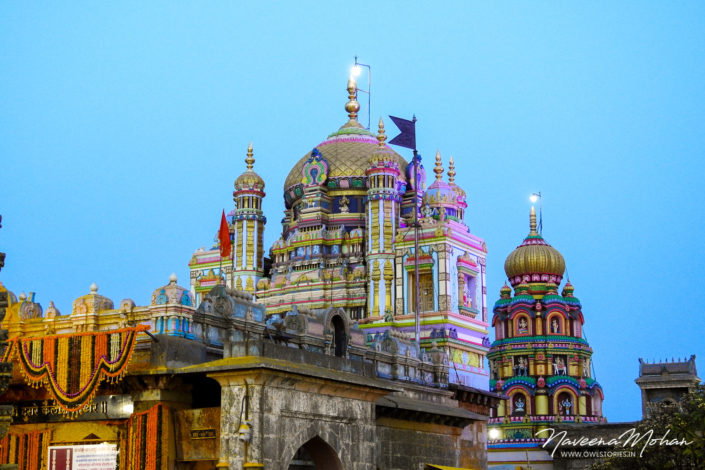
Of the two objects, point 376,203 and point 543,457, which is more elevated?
point 376,203

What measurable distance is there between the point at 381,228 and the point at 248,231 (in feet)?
32.6

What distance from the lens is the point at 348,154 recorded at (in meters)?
64.8

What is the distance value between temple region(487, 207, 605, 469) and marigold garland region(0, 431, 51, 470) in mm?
35709

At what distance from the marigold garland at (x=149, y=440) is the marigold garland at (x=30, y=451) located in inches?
113

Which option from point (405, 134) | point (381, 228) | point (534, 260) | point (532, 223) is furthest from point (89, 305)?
point (532, 223)

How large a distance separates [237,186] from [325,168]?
607 cm

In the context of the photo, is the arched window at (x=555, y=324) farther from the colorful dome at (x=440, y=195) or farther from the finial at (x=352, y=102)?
the finial at (x=352, y=102)

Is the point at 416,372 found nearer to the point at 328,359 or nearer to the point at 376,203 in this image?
the point at 328,359

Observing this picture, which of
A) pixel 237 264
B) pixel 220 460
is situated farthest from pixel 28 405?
pixel 237 264

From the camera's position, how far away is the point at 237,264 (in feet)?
210

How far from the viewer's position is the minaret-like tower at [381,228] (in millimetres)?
57906

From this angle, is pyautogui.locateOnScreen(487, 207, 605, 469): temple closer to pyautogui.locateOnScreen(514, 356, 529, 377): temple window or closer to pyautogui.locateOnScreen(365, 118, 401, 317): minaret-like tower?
pyautogui.locateOnScreen(514, 356, 529, 377): temple window

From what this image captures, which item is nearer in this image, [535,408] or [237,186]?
[535,408]

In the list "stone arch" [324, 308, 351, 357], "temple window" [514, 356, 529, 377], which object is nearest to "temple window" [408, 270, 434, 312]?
"temple window" [514, 356, 529, 377]
